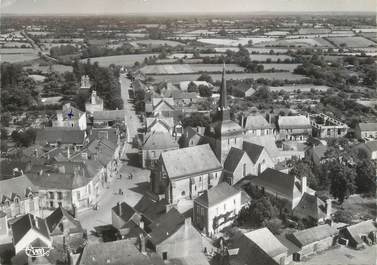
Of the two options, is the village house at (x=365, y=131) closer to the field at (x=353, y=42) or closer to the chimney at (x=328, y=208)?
the chimney at (x=328, y=208)

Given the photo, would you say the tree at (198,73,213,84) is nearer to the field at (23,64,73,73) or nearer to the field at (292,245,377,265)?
the field at (23,64,73,73)

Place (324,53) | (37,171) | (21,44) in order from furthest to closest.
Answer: (324,53) → (21,44) → (37,171)

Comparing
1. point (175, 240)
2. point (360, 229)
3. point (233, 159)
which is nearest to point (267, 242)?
point (175, 240)

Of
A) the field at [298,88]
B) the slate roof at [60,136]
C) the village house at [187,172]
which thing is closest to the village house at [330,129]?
the village house at [187,172]

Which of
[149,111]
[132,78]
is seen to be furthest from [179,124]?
[132,78]

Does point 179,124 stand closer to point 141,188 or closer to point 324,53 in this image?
point 141,188

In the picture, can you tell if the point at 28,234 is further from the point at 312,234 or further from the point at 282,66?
the point at 282,66
